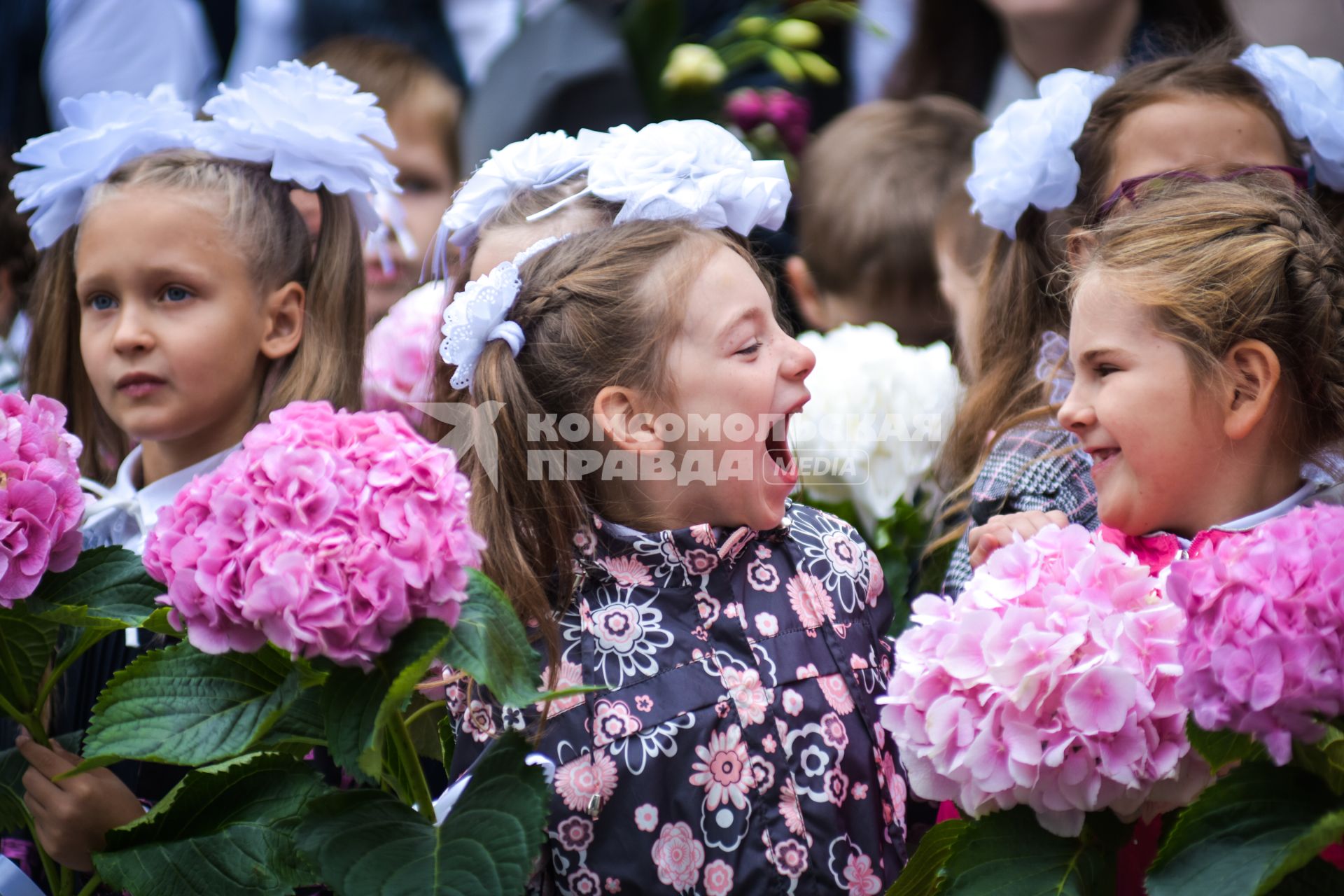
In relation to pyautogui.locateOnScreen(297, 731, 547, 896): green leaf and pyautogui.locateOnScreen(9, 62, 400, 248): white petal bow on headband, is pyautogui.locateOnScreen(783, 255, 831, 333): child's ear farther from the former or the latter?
pyautogui.locateOnScreen(297, 731, 547, 896): green leaf

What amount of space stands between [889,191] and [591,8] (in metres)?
1.05

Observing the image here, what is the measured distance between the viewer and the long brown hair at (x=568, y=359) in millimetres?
1715

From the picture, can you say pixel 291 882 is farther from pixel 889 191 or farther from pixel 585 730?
pixel 889 191

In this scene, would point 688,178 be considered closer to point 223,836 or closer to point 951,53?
point 223,836

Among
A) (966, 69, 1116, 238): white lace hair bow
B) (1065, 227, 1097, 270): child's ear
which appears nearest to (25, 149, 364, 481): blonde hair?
(966, 69, 1116, 238): white lace hair bow

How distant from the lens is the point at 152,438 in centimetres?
212

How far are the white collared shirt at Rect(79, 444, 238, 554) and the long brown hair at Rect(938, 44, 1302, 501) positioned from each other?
47.4 inches

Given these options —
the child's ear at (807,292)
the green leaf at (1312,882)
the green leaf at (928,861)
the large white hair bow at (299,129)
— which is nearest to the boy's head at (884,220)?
the child's ear at (807,292)

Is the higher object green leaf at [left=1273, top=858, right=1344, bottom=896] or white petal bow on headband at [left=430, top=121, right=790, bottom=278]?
white petal bow on headband at [left=430, top=121, right=790, bottom=278]

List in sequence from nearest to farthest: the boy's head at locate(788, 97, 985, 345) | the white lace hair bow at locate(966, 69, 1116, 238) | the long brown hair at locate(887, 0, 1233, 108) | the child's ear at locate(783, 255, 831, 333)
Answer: the white lace hair bow at locate(966, 69, 1116, 238)
the boy's head at locate(788, 97, 985, 345)
the child's ear at locate(783, 255, 831, 333)
the long brown hair at locate(887, 0, 1233, 108)

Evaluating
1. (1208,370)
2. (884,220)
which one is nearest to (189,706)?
(1208,370)

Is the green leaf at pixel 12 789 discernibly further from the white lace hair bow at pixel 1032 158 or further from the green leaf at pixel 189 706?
the white lace hair bow at pixel 1032 158

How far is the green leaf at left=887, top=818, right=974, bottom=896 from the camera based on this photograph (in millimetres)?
1297

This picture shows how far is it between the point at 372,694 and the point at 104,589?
1.48 ft
